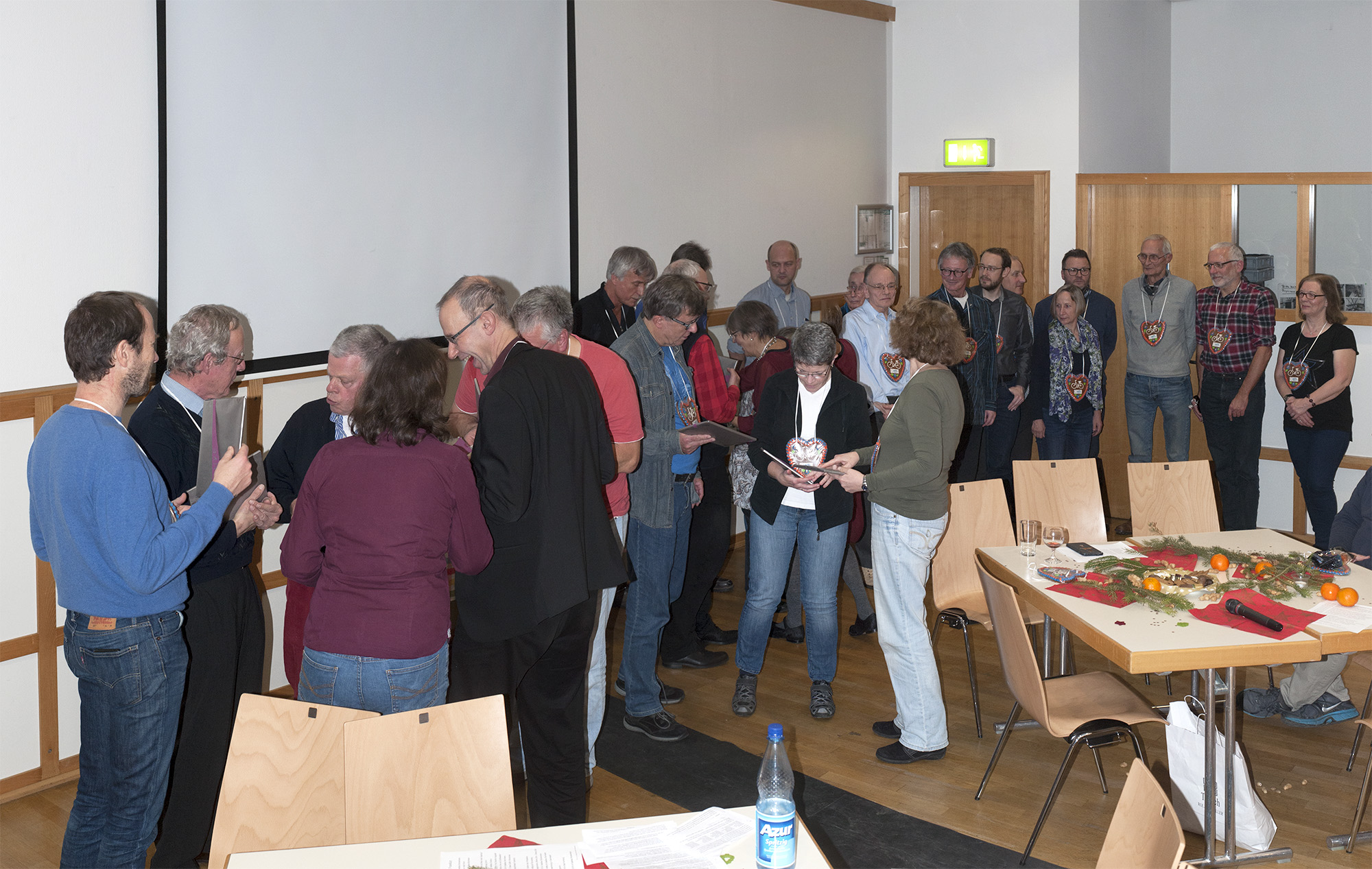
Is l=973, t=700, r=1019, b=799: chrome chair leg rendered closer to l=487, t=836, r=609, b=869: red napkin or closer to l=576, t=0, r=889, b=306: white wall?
l=487, t=836, r=609, b=869: red napkin

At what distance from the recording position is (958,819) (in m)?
3.63

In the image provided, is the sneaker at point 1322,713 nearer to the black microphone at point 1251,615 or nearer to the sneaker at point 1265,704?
the sneaker at point 1265,704

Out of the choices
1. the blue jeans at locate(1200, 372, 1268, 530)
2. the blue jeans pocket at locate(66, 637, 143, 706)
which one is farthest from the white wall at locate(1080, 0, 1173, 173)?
the blue jeans pocket at locate(66, 637, 143, 706)

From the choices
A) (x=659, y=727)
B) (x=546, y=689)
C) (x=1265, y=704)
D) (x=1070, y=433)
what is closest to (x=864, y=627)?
(x=659, y=727)

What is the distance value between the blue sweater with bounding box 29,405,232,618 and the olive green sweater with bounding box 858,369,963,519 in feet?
7.37

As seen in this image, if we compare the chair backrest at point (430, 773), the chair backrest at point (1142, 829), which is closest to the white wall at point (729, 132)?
the chair backrest at point (430, 773)

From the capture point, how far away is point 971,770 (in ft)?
13.1

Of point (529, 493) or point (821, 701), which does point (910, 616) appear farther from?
point (529, 493)

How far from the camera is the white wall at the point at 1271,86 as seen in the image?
7.81 metres

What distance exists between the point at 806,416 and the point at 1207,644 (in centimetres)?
166

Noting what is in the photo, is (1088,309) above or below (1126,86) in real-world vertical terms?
below

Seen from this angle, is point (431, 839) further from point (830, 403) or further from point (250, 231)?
point (250, 231)

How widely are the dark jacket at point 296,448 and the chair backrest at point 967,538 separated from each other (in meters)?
2.53

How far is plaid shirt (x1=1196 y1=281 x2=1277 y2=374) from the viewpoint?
645 centimetres
